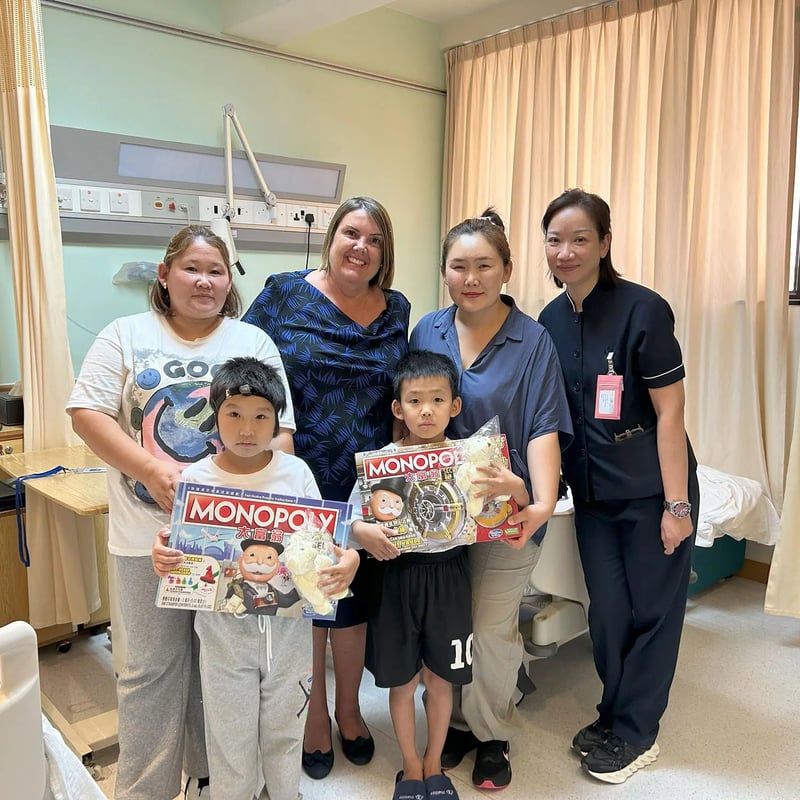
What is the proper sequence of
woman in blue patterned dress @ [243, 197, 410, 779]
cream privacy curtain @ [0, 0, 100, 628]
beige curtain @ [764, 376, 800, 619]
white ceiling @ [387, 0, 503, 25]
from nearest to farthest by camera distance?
woman in blue patterned dress @ [243, 197, 410, 779]
cream privacy curtain @ [0, 0, 100, 628]
beige curtain @ [764, 376, 800, 619]
white ceiling @ [387, 0, 503, 25]

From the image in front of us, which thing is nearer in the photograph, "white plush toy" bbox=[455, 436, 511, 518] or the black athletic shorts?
"white plush toy" bbox=[455, 436, 511, 518]

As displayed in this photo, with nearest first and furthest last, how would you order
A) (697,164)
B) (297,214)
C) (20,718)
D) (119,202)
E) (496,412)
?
(20,718)
(496,412)
(119,202)
(697,164)
(297,214)

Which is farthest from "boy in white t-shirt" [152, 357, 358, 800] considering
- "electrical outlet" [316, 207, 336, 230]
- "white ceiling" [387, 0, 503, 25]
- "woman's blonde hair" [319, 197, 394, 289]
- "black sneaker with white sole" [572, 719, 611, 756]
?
"white ceiling" [387, 0, 503, 25]

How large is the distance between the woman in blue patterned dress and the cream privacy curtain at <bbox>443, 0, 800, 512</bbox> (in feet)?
6.25

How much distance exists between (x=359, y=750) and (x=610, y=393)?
119 centimetres

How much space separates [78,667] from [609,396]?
2.03 m

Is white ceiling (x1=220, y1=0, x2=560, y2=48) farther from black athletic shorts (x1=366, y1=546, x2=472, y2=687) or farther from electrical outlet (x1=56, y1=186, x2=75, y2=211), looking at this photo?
black athletic shorts (x1=366, y1=546, x2=472, y2=687)

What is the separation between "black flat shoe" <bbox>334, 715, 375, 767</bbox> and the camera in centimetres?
201

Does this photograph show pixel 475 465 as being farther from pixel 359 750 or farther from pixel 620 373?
pixel 359 750

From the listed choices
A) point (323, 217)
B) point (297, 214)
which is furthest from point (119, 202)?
point (323, 217)

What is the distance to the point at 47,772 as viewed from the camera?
1.07m

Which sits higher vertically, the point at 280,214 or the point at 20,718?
the point at 280,214

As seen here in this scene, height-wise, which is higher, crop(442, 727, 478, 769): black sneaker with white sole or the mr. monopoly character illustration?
the mr. monopoly character illustration

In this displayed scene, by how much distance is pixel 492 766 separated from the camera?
6.38 ft
